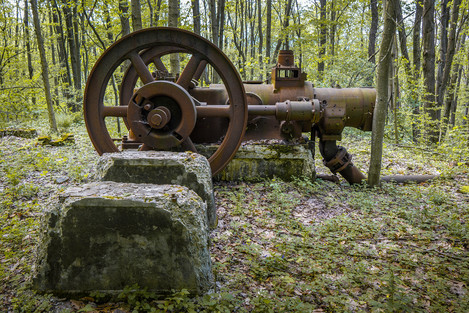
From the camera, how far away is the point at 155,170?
3027 millimetres

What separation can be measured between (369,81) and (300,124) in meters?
6.46

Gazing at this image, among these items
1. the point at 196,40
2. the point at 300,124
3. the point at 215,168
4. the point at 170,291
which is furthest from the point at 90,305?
the point at 300,124

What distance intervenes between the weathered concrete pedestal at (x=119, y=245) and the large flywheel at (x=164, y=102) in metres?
1.98

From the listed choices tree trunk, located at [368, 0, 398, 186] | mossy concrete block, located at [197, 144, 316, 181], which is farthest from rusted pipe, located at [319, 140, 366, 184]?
mossy concrete block, located at [197, 144, 316, 181]

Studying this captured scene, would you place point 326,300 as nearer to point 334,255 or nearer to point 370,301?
point 370,301

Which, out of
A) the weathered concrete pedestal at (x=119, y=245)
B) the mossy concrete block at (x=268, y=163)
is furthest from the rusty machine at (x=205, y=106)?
the weathered concrete pedestal at (x=119, y=245)

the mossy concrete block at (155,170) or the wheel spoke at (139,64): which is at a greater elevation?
the wheel spoke at (139,64)

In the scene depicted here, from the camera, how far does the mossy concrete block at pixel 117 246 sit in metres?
2.02

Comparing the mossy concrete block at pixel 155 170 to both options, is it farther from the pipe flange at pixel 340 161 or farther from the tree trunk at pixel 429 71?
the tree trunk at pixel 429 71

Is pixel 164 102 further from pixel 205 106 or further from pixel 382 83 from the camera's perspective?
pixel 382 83

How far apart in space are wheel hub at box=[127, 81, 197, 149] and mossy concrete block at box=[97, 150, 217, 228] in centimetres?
84

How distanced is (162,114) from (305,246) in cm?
230

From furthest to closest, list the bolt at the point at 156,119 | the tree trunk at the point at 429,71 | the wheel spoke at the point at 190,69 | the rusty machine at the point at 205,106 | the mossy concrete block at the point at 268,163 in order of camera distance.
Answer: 1. the tree trunk at the point at 429,71
2. the mossy concrete block at the point at 268,163
3. the wheel spoke at the point at 190,69
4. the rusty machine at the point at 205,106
5. the bolt at the point at 156,119

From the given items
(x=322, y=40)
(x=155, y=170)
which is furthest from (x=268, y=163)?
(x=322, y=40)
